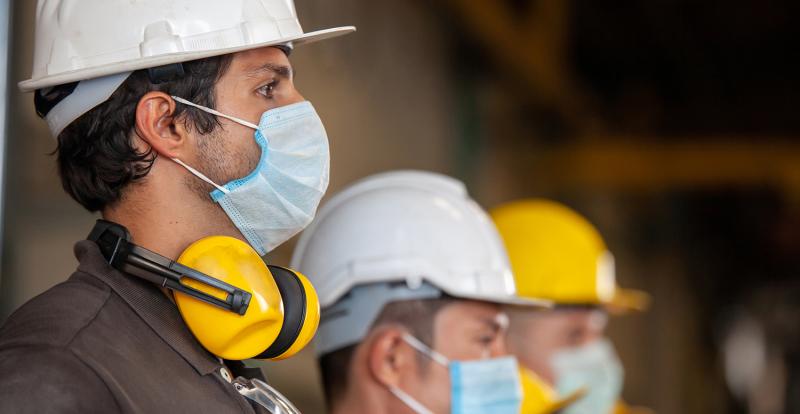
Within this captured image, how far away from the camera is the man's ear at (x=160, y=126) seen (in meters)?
2.28

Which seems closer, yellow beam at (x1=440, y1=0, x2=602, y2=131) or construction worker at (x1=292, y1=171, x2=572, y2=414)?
construction worker at (x1=292, y1=171, x2=572, y2=414)

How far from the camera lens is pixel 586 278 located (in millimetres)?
5109

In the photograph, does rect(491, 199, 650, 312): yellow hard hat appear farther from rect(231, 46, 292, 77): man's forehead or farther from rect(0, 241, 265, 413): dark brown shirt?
rect(0, 241, 265, 413): dark brown shirt

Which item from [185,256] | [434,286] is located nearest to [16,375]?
[185,256]

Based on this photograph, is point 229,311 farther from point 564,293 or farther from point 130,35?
point 564,293

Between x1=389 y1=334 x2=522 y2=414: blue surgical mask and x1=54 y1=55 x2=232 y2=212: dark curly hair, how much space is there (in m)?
1.13

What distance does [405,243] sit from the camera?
3.38 metres

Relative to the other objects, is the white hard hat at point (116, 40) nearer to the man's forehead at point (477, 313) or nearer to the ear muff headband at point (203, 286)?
the ear muff headband at point (203, 286)

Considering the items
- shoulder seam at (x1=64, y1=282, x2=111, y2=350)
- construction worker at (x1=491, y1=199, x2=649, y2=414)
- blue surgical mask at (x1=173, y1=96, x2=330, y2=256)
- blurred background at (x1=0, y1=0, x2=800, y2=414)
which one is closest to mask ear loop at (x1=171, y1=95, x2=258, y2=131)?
blue surgical mask at (x1=173, y1=96, x2=330, y2=256)

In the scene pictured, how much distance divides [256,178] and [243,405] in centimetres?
43

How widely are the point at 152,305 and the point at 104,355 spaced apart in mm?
198

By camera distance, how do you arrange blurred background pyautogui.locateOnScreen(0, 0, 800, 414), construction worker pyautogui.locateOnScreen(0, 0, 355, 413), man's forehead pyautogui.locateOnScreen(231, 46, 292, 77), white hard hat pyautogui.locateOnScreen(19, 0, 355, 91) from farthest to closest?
blurred background pyautogui.locateOnScreen(0, 0, 800, 414) → man's forehead pyautogui.locateOnScreen(231, 46, 292, 77) → white hard hat pyautogui.locateOnScreen(19, 0, 355, 91) → construction worker pyautogui.locateOnScreen(0, 0, 355, 413)

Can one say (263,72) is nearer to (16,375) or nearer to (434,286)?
(16,375)

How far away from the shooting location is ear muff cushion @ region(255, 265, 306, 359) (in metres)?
2.32
